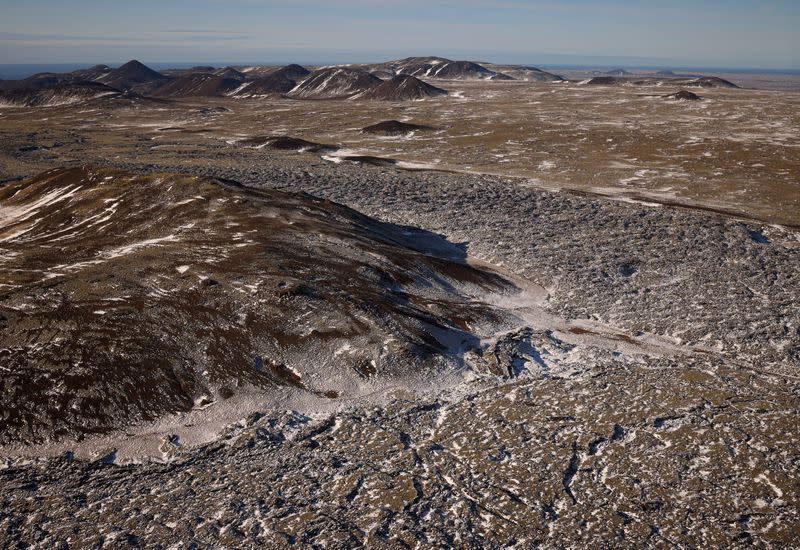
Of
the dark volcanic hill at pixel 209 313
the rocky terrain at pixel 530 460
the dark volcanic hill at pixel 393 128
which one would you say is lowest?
→ the rocky terrain at pixel 530 460

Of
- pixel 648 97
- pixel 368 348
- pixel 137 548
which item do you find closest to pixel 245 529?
pixel 137 548

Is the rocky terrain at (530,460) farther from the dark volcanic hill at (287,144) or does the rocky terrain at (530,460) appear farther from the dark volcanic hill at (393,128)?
the dark volcanic hill at (393,128)

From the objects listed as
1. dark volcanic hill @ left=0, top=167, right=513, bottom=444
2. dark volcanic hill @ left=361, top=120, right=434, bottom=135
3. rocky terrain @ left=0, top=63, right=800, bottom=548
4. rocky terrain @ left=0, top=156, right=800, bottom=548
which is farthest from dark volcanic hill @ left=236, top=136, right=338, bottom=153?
rocky terrain @ left=0, top=156, right=800, bottom=548

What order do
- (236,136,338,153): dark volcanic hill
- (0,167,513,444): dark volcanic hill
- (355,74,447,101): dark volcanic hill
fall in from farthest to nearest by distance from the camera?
(355,74,447,101): dark volcanic hill, (236,136,338,153): dark volcanic hill, (0,167,513,444): dark volcanic hill

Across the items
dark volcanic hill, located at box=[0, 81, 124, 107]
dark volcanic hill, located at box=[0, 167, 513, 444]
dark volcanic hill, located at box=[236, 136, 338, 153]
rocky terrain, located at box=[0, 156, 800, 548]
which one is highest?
dark volcanic hill, located at box=[0, 81, 124, 107]

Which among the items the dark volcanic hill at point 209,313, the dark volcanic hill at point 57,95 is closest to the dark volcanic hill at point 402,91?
the dark volcanic hill at point 57,95

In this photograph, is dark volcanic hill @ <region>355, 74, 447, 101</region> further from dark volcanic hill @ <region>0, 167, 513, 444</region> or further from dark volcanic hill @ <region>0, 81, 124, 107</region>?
dark volcanic hill @ <region>0, 167, 513, 444</region>

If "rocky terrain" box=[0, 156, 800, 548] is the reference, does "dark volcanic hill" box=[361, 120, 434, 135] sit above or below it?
above
